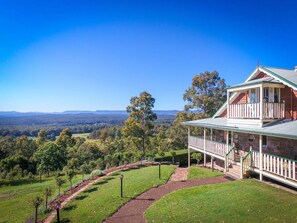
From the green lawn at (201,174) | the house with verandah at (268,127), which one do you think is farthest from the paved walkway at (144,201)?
the house with verandah at (268,127)

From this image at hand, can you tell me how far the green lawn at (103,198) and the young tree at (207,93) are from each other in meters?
16.6

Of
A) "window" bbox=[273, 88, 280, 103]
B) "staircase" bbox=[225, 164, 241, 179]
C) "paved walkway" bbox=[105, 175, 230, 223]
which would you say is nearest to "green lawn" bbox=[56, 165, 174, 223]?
"paved walkway" bbox=[105, 175, 230, 223]

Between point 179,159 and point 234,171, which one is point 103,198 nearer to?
point 234,171

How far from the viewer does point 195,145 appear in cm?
1978

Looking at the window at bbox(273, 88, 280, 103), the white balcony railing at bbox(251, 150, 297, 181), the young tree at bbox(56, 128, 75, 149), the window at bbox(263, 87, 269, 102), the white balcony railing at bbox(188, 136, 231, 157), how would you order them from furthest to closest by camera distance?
the young tree at bbox(56, 128, 75, 149) → the white balcony railing at bbox(188, 136, 231, 157) → the window at bbox(263, 87, 269, 102) → the window at bbox(273, 88, 280, 103) → the white balcony railing at bbox(251, 150, 297, 181)

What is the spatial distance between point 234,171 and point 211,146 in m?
3.21

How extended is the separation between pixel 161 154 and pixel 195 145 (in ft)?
14.2

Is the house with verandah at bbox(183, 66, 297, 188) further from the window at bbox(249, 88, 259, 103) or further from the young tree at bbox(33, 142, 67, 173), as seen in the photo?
the young tree at bbox(33, 142, 67, 173)

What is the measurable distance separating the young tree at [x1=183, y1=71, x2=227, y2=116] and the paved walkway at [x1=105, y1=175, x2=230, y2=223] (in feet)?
58.3

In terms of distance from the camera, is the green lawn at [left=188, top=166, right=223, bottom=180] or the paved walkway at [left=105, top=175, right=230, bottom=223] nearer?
the paved walkway at [left=105, top=175, right=230, bottom=223]

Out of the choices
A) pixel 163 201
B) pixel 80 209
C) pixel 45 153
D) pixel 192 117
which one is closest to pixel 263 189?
pixel 163 201

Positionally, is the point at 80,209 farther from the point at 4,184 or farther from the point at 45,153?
the point at 45,153

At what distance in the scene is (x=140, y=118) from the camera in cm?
3269

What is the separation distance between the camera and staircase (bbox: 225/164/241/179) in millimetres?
13749
